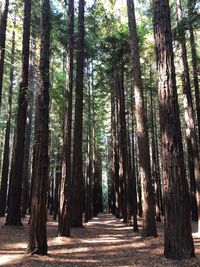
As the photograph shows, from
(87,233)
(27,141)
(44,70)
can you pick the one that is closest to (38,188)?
(44,70)

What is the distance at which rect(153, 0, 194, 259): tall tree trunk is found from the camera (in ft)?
21.5

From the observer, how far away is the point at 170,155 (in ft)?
22.2

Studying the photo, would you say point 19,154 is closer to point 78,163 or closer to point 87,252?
point 78,163

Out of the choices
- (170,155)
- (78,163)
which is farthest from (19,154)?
(170,155)

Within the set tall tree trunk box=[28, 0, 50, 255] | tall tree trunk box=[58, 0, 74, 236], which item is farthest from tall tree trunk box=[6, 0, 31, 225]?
tall tree trunk box=[28, 0, 50, 255]

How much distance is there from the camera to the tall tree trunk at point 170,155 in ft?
21.5

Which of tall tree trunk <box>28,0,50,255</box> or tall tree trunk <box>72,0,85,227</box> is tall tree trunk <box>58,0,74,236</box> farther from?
tall tree trunk <box>28,0,50,255</box>

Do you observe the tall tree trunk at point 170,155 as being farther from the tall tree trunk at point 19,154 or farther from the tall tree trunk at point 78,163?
the tall tree trunk at point 78,163

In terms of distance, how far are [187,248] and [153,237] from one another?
183 inches

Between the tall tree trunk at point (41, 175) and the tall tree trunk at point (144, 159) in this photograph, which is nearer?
the tall tree trunk at point (41, 175)

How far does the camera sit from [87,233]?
42.9 ft

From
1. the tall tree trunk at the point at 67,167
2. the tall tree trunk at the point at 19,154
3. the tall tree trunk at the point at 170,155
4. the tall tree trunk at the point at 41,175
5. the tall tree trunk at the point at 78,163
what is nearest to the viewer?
the tall tree trunk at the point at 170,155

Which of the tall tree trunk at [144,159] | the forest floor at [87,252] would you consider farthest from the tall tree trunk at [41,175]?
the tall tree trunk at [144,159]

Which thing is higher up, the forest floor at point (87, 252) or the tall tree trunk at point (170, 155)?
the tall tree trunk at point (170, 155)
